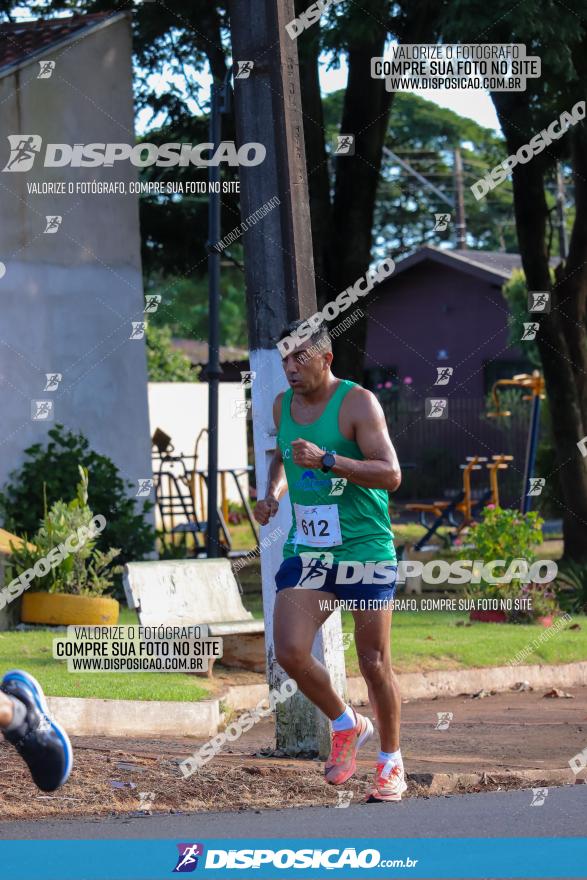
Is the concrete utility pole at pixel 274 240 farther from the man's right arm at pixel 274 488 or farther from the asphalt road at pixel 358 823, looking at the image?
the asphalt road at pixel 358 823

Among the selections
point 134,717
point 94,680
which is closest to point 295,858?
point 134,717

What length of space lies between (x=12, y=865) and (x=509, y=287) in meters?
32.6

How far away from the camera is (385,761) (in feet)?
23.9

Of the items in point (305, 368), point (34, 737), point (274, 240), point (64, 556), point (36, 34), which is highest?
point (36, 34)

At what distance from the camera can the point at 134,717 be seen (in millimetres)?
9820

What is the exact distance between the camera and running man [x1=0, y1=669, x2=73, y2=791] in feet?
20.2

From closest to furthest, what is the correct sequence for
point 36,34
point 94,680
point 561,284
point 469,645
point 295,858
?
point 295,858 → point 94,680 → point 469,645 → point 36,34 → point 561,284

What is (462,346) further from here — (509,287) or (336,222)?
(336,222)

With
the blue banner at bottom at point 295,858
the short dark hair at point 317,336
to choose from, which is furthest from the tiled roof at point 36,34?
the blue banner at bottom at point 295,858

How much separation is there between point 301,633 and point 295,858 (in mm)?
1326

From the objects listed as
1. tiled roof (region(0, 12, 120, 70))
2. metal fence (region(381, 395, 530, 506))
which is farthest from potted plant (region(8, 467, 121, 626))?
metal fence (region(381, 395, 530, 506))

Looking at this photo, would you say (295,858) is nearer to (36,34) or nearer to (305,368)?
(305,368)

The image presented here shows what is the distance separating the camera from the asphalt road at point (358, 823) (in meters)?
6.47

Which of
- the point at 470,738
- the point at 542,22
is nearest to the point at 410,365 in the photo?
the point at 542,22
